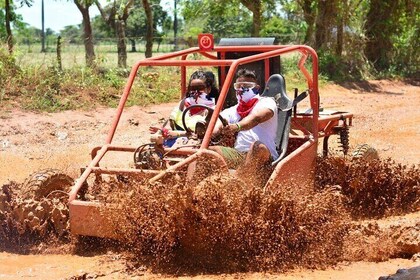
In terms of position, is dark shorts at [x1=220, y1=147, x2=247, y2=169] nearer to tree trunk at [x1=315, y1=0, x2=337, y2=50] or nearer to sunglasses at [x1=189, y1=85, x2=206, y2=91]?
sunglasses at [x1=189, y1=85, x2=206, y2=91]

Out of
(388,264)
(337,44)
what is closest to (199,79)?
(388,264)

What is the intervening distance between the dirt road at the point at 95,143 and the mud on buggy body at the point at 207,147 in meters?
0.38

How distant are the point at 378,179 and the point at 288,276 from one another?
2789mm

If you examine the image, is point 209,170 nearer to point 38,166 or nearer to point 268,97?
point 268,97

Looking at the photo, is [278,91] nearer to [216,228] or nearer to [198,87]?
[198,87]

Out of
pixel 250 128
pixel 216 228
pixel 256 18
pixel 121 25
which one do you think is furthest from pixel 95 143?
pixel 256 18

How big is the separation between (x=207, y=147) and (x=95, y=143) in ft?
21.5

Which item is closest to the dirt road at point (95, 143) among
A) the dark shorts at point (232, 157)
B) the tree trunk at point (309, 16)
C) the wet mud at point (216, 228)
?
the wet mud at point (216, 228)

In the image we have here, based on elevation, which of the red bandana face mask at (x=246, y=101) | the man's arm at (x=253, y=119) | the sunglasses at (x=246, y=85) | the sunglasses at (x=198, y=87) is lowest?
the man's arm at (x=253, y=119)

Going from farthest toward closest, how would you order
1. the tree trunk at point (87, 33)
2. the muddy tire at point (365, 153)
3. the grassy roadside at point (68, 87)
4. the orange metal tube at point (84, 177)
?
1. the tree trunk at point (87, 33)
2. the grassy roadside at point (68, 87)
3. the muddy tire at point (365, 153)
4. the orange metal tube at point (84, 177)

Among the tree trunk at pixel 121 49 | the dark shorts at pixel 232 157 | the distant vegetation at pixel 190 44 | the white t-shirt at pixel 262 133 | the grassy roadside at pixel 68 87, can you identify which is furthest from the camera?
the tree trunk at pixel 121 49

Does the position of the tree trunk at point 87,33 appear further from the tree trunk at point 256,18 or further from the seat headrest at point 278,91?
the seat headrest at point 278,91

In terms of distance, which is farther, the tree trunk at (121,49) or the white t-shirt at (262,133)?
the tree trunk at (121,49)

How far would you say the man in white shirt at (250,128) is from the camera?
6.49 metres
